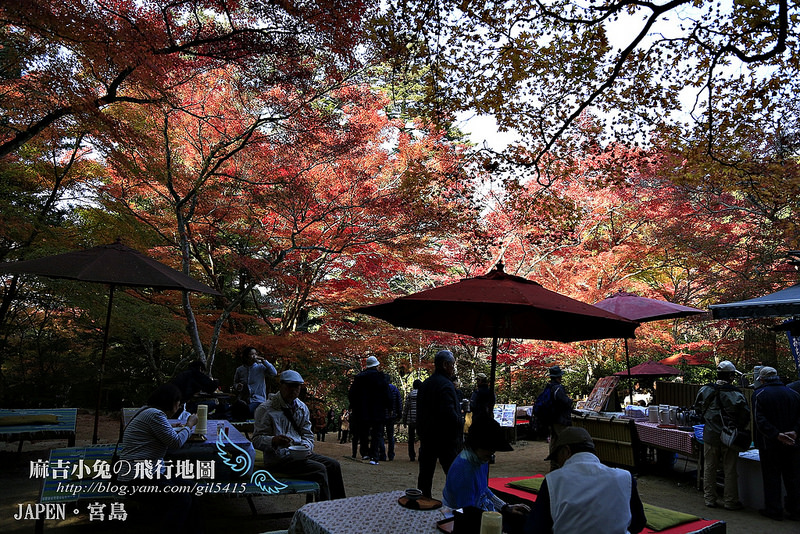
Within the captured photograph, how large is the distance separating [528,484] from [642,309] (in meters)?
4.51

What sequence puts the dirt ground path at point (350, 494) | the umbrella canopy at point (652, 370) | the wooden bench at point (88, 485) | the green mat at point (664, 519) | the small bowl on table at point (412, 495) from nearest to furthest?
1. the small bowl on table at point (412, 495)
2. the green mat at point (664, 519)
3. the wooden bench at point (88, 485)
4. the dirt ground path at point (350, 494)
5. the umbrella canopy at point (652, 370)

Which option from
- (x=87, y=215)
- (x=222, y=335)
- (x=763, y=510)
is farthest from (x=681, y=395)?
(x=87, y=215)

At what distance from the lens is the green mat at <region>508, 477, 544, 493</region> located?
172 inches

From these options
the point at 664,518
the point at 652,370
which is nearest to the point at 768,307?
the point at 664,518

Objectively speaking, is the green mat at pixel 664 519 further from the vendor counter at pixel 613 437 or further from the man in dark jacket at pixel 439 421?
the vendor counter at pixel 613 437

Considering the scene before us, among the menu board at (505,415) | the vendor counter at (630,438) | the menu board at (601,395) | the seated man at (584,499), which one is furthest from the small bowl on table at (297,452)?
the menu board at (505,415)

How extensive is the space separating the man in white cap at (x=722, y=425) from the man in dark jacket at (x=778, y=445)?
20 centimetres

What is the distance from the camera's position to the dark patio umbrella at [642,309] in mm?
7707

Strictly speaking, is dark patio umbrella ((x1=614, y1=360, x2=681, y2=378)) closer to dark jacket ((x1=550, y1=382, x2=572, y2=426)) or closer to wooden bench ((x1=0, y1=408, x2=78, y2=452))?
dark jacket ((x1=550, y1=382, x2=572, y2=426))

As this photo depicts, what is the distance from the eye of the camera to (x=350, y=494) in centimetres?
572

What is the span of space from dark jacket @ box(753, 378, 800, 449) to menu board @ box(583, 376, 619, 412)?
125 inches

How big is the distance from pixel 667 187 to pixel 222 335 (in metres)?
11.4

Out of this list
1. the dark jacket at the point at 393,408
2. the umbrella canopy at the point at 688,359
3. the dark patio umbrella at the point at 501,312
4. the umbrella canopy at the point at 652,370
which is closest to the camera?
the dark patio umbrella at the point at 501,312

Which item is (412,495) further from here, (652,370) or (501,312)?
(652,370)
